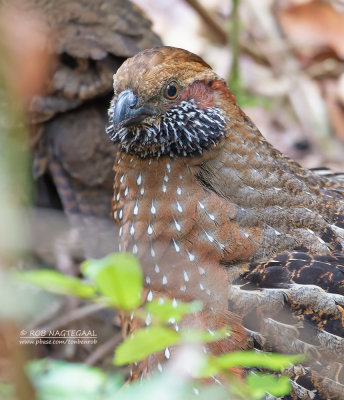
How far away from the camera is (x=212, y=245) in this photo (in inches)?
110

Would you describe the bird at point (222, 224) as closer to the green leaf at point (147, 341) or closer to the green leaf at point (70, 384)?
the green leaf at point (70, 384)

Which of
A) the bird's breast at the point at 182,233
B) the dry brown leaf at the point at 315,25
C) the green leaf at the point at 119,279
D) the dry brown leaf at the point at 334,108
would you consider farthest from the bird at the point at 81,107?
the green leaf at the point at 119,279

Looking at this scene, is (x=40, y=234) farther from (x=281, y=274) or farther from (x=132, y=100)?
(x=281, y=274)

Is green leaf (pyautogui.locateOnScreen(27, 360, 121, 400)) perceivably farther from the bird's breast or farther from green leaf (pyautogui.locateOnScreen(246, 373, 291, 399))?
the bird's breast

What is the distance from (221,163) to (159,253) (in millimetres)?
539

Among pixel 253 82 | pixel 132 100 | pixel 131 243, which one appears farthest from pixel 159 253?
pixel 253 82

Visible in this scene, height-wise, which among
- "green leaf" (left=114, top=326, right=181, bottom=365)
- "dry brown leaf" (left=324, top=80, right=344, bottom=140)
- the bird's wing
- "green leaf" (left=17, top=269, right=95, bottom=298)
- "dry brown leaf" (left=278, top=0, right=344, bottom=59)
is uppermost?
"dry brown leaf" (left=278, top=0, right=344, bottom=59)

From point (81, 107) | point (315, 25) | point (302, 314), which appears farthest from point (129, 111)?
point (315, 25)

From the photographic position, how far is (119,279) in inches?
38.7

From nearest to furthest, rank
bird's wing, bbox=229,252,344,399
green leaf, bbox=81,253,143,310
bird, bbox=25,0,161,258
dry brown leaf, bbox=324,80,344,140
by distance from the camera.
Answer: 1. green leaf, bbox=81,253,143,310
2. bird's wing, bbox=229,252,344,399
3. bird, bbox=25,0,161,258
4. dry brown leaf, bbox=324,80,344,140

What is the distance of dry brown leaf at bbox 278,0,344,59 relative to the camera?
658 centimetres

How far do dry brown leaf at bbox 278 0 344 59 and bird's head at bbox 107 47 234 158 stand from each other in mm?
4197

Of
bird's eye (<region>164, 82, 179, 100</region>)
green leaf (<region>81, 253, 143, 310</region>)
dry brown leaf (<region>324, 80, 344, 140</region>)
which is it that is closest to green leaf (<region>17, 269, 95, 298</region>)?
green leaf (<region>81, 253, 143, 310</region>)

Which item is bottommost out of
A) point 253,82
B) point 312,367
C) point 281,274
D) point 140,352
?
point 312,367
